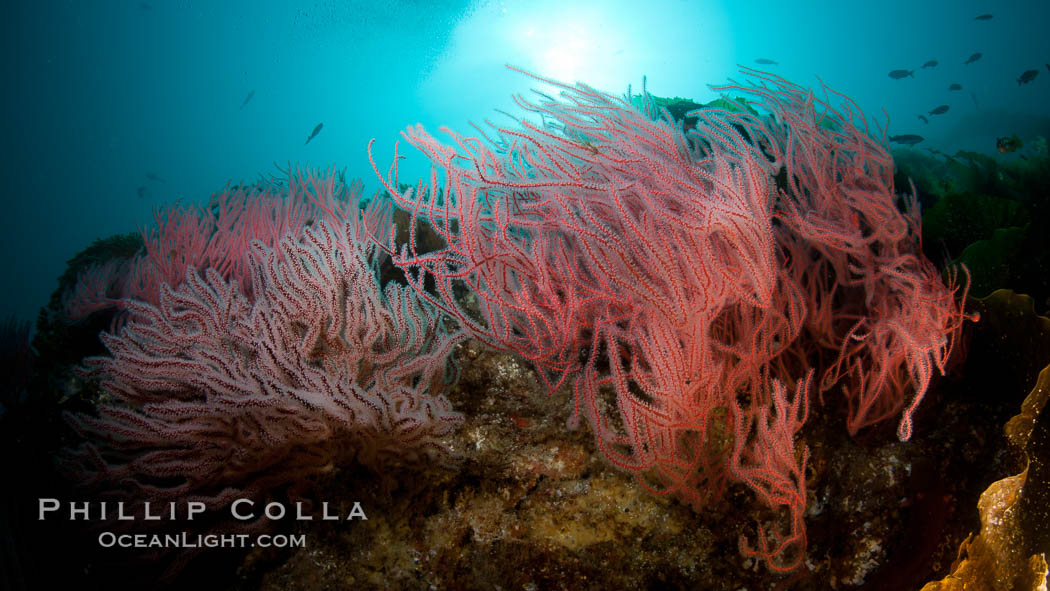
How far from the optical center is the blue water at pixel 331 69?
59719mm

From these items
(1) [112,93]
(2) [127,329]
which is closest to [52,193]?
(1) [112,93]

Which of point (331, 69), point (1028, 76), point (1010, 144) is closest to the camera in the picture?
point (1010, 144)

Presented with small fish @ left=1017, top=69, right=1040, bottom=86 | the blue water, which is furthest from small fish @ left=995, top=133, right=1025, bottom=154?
the blue water

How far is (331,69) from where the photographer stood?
8606 cm

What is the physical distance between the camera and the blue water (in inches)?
2351

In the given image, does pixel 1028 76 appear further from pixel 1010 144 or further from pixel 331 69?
pixel 331 69

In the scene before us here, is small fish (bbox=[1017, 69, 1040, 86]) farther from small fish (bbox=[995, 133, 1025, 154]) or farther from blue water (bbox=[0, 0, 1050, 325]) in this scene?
blue water (bbox=[0, 0, 1050, 325])

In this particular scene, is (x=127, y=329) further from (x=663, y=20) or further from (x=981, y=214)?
(x=663, y=20)

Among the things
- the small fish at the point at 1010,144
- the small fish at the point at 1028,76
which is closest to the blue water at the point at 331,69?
the small fish at the point at 1028,76

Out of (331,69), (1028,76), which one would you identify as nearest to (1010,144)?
(1028,76)

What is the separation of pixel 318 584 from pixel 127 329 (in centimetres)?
153

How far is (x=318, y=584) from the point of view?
188cm

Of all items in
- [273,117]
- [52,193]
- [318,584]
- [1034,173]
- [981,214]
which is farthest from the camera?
[273,117]

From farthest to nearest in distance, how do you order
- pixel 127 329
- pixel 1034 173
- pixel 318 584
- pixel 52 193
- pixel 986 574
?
pixel 52 193, pixel 1034 173, pixel 127 329, pixel 318 584, pixel 986 574
